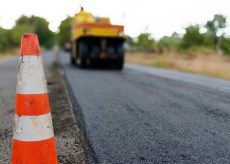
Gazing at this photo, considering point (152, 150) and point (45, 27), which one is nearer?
point (152, 150)

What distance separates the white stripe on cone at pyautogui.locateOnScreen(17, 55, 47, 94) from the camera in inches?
109

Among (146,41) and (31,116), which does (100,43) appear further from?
(146,41)

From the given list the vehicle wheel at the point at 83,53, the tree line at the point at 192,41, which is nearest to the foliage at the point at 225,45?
the tree line at the point at 192,41

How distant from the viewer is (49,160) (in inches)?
111

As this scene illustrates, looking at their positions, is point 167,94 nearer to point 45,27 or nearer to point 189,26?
point 189,26

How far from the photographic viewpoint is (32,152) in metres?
2.76

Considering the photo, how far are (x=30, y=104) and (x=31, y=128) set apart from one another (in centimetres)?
17

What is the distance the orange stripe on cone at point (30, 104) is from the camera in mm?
2754

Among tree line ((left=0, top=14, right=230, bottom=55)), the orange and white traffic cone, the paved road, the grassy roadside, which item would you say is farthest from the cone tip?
tree line ((left=0, top=14, right=230, bottom=55))

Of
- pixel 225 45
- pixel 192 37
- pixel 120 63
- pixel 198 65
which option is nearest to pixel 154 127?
pixel 120 63

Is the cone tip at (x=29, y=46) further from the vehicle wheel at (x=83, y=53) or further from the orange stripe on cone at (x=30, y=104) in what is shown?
the vehicle wheel at (x=83, y=53)

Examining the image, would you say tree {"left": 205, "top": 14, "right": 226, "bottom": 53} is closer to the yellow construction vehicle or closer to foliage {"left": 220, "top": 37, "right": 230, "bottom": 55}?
foliage {"left": 220, "top": 37, "right": 230, "bottom": 55}

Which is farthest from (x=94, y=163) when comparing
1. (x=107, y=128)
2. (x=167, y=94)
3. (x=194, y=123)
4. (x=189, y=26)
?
(x=189, y=26)

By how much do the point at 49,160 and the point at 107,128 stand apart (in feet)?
5.64
